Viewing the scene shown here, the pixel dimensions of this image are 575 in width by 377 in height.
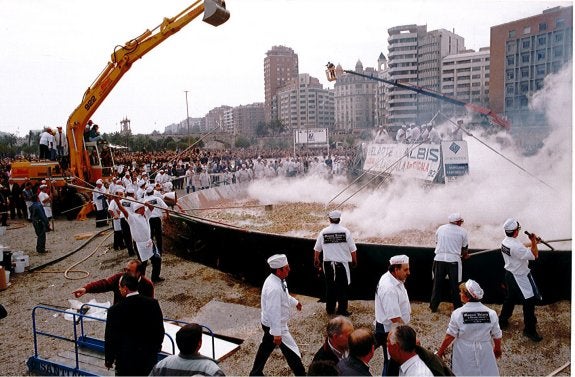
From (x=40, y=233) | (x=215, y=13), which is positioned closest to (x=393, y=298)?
(x=215, y=13)

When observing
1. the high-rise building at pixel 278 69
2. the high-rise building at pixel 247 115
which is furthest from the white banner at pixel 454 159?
the high-rise building at pixel 247 115

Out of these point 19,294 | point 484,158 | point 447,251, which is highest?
point 484,158

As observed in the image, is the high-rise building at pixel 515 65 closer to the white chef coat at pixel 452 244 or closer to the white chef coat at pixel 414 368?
the white chef coat at pixel 452 244

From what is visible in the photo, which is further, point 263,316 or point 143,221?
point 143,221

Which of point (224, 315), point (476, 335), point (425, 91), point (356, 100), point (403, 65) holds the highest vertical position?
point (403, 65)

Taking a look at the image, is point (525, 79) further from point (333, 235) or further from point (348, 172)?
point (333, 235)

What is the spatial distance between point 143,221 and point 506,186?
1034cm

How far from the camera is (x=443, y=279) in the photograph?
6.65 metres

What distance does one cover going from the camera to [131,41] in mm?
15148

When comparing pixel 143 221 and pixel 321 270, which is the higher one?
pixel 143 221

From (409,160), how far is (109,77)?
11229 mm

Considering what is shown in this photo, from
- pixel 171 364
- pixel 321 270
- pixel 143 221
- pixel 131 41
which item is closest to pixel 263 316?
pixel 171 364

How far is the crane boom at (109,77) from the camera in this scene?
46.6 ft

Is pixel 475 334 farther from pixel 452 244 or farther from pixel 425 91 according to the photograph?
pixel 425 91
